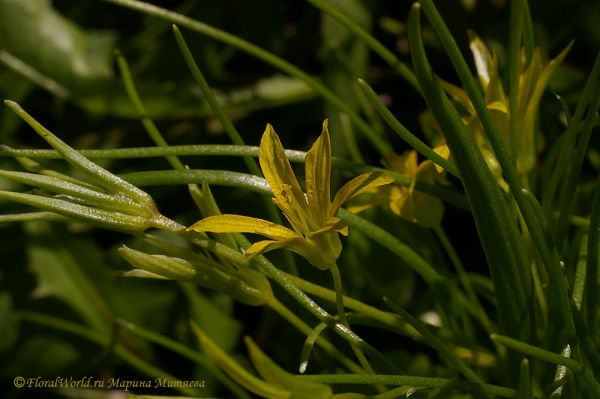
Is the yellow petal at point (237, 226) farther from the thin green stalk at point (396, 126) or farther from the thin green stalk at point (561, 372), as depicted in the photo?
the thin green stalk at point (561, 372)

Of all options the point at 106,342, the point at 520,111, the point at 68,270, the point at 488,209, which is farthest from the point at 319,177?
the point at 68,270

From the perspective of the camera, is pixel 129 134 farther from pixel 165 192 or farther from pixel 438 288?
pixel 438 288

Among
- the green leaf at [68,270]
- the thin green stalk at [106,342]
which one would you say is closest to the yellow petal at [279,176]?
the thin green stalk at [106,342]

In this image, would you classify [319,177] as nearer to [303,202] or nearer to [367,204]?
[303,202]

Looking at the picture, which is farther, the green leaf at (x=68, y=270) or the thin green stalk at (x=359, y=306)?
the green leaf at (x=68, y=270)

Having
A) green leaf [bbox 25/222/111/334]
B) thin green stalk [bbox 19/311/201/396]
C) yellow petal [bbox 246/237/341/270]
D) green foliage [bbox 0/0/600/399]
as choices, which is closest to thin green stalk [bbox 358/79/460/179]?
green foliage [bbox 0/0/600/399]

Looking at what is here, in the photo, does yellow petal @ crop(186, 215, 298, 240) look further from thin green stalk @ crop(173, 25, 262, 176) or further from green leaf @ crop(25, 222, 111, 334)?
green leaf @ crop(25, 222, 111, 334)
